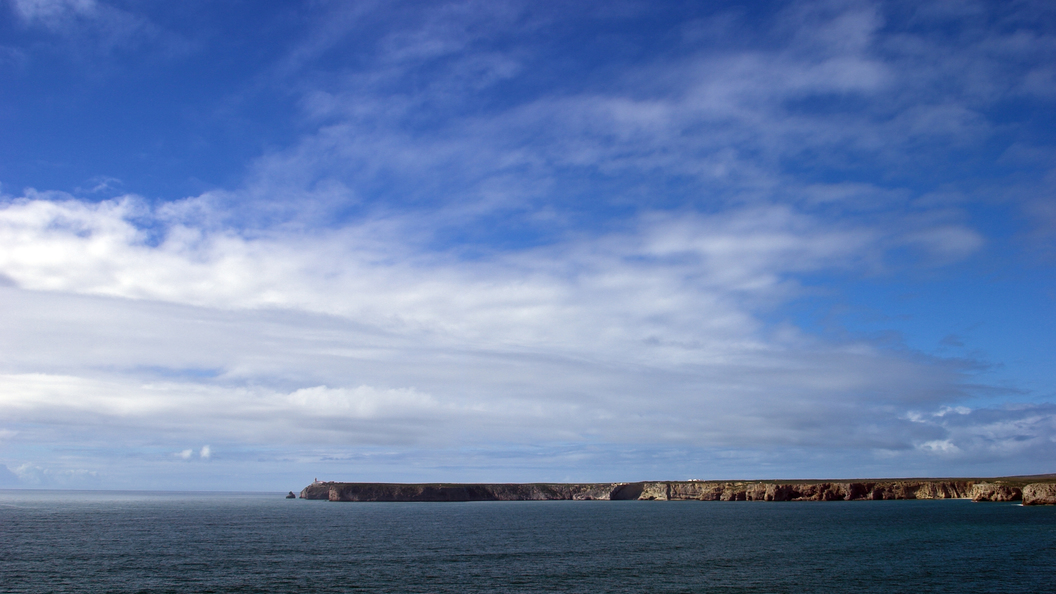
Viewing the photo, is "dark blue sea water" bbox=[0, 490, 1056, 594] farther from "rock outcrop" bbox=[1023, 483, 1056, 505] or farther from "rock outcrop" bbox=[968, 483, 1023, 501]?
"rock outcrop" bbox=[968, 483, 1023, 501]

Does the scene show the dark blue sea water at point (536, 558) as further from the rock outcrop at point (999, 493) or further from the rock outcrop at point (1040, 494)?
the rock outcrop at point (999, 493)

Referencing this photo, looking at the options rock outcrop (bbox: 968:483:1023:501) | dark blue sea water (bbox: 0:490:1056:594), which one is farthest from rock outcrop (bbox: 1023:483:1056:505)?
dark blue sea water (bbox: 0:490:1056:594)

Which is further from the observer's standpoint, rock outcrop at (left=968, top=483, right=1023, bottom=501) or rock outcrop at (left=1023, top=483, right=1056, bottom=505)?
rock outcrop at (left=968, top=483, right=1023, bottom=501)

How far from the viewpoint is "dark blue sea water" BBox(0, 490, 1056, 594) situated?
A: 5534cm

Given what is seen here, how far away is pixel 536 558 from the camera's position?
7238 centimetres

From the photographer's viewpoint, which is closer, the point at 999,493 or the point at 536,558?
the point at 536,558

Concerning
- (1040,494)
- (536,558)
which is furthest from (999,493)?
(536,558)

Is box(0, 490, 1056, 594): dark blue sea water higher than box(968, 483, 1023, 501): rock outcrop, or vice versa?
box(0, 490, 1056, 594): dark blue sea water

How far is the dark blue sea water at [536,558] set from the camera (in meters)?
55.3

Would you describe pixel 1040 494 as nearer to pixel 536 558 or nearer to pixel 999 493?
pixel 999 493

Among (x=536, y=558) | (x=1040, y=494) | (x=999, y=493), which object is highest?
(x=536, y=558)

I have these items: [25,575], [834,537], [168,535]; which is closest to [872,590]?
[834,537]

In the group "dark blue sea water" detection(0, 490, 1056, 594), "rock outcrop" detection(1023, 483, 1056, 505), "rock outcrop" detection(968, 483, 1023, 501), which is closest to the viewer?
"dark blue sea water" detection(0, 490, 1056, 594)

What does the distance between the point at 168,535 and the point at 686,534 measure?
263 feet
